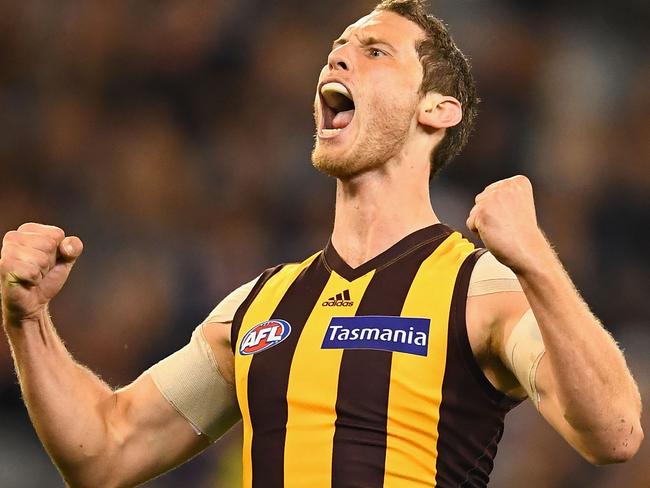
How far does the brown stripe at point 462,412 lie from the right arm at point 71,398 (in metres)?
0.70

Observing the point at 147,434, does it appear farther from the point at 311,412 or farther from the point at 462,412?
the point at 462,412

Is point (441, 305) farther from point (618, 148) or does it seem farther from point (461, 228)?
point (618, 148)

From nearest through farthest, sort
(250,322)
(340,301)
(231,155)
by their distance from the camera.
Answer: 1. (340,301)
2. (250,322)
3. (231,155)

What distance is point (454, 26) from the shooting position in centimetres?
616

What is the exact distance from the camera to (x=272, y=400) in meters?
2.80

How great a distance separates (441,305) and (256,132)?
366 centimetres

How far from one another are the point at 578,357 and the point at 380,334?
1.88ft

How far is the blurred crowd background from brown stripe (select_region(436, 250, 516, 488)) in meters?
2.38

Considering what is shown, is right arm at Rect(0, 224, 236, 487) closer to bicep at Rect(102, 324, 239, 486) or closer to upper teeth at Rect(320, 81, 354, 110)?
bicep at Rect(102, 324, 239, 486)

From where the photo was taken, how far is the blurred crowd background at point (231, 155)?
5.47m

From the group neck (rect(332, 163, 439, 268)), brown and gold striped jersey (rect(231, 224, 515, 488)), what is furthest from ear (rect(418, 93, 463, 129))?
brown and gold striped jersey (rect(231, 224, 515, 488))

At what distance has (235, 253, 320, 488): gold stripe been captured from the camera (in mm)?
2857

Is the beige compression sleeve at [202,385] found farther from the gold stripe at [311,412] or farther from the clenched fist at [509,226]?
the clenched fist at [509,226]

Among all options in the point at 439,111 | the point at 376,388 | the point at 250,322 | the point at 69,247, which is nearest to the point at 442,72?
the point at 439,111
